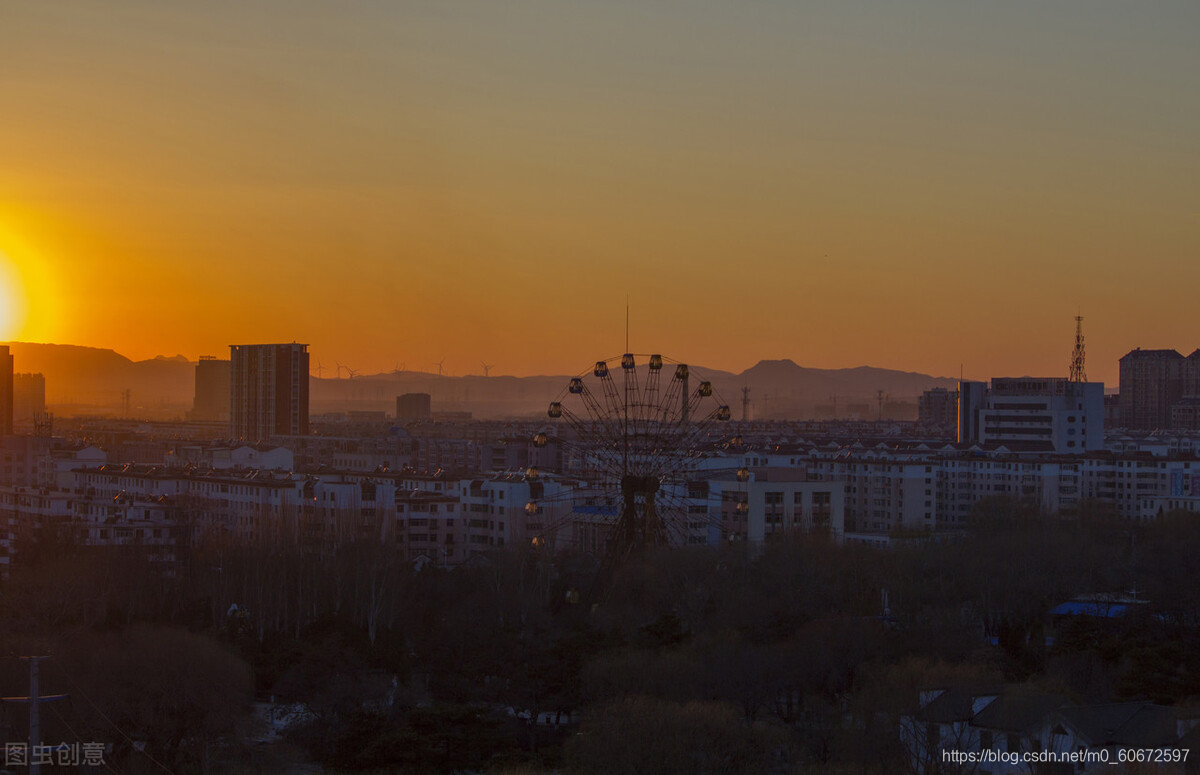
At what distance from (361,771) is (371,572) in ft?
29.8

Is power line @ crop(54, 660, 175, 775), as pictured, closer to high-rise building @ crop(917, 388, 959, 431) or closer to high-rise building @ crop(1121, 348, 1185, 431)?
high-rise building @ crop(1121, 348, 1185, 431)

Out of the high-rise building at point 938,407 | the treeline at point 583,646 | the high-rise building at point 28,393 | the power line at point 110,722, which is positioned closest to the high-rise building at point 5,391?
the treeline at point 583,646

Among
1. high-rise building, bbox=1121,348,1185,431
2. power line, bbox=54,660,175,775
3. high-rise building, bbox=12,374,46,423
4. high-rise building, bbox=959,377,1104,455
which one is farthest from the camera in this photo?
high-rise building, bbox=12,374,46,423

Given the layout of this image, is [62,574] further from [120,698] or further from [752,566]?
[752,566]

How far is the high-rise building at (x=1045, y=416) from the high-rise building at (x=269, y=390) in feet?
112

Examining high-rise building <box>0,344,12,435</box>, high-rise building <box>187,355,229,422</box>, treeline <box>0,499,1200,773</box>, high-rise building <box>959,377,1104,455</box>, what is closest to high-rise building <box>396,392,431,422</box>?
high-rise building <box>187,355,229,422</box>

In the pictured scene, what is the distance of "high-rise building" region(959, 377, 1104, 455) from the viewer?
50.8 meters

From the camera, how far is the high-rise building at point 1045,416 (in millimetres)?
50781

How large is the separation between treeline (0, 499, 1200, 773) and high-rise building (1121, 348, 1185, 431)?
69.8m

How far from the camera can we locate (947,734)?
1475 centimetres

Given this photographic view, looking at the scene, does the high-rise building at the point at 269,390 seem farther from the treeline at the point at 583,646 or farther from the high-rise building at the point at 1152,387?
the high-rise building at the point at 1152,387

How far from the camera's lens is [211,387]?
12331cm

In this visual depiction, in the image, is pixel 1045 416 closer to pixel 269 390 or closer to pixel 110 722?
pixel 269 390

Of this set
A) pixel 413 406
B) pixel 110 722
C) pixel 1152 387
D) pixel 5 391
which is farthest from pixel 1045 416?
pixel 413 406
